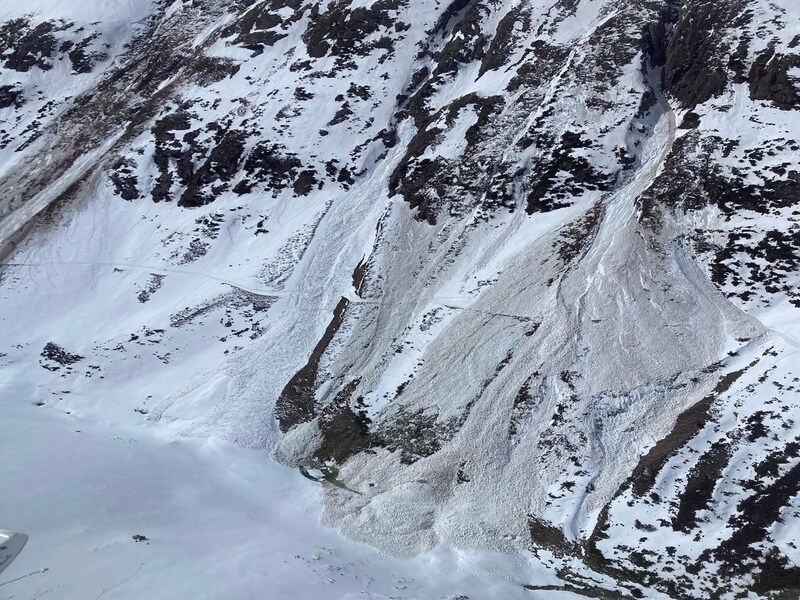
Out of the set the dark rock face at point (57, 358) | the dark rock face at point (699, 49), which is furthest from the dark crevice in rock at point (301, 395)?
the dark rock face at point (699, 49)

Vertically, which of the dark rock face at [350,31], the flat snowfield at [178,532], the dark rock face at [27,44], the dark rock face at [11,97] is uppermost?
the dark rock face at [350,31]

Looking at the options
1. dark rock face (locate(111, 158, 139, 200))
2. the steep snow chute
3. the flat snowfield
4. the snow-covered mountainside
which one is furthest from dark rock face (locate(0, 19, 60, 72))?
the steep snow chute

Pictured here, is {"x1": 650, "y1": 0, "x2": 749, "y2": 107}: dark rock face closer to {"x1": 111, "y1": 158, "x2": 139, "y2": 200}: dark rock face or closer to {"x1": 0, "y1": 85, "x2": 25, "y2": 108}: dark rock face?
{"x1": 111, "y1": 158, "x2": 139, "y2": 200}: dark rock face

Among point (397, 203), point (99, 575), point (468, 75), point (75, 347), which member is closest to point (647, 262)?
point (397, 203)

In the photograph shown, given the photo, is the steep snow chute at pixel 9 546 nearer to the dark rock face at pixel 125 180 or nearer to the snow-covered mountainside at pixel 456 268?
the snow-covered mountainside at pixel 456 268

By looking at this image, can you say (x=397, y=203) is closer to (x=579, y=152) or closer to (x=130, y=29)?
(x=579, y=152)

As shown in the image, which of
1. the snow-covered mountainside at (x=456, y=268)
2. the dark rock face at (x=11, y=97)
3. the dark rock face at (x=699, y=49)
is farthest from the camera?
the dark rock face at (x=11, y=97)
